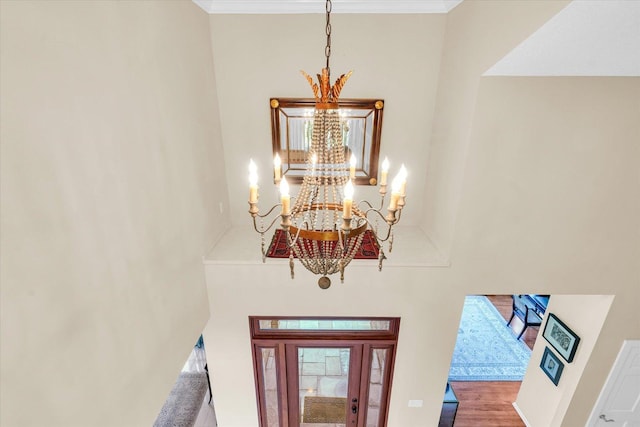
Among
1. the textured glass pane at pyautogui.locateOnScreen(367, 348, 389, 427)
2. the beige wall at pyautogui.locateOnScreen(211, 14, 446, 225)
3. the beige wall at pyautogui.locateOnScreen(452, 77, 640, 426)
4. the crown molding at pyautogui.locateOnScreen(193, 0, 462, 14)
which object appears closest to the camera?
the beige wall at pyautogui.locateOnScreen(452, 77, 640, 426)

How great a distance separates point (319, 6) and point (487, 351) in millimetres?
6554

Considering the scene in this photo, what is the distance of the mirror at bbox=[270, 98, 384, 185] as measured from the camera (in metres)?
3.45

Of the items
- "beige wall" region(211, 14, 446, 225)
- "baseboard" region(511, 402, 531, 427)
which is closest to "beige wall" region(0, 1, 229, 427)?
"beige wall" region(211, 14, 446, 225)

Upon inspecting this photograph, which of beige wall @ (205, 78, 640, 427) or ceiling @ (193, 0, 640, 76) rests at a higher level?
ceiling @ (193, 0, 640, 76)

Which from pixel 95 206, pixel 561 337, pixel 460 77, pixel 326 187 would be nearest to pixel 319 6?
pixel 460 77

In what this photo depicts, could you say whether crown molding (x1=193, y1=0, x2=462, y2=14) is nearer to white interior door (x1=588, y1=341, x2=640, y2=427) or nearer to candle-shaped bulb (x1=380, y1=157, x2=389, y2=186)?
candle-shaped bulb (x1=380, y1=157, x2=389, y2=186)

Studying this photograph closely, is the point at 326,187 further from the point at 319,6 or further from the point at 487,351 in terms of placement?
the point at 487,351

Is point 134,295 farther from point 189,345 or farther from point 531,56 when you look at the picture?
point 531,56

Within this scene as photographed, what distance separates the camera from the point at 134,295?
2.01m

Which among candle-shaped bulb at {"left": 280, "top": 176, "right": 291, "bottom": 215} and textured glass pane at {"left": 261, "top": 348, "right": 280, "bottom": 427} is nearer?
candle-shaped bulb at {"left": 280, "top": 176, "right": 291, "bottom": 215}

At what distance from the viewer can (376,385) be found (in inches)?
152

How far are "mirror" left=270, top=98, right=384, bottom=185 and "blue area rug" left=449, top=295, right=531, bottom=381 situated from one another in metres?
4.21

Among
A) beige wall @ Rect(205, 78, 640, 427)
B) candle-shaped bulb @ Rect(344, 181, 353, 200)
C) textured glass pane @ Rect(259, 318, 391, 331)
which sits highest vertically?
candle-shaped bulb @ Rect(344, 181, 353, 200)

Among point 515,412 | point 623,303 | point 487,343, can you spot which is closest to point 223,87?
point 623,303
